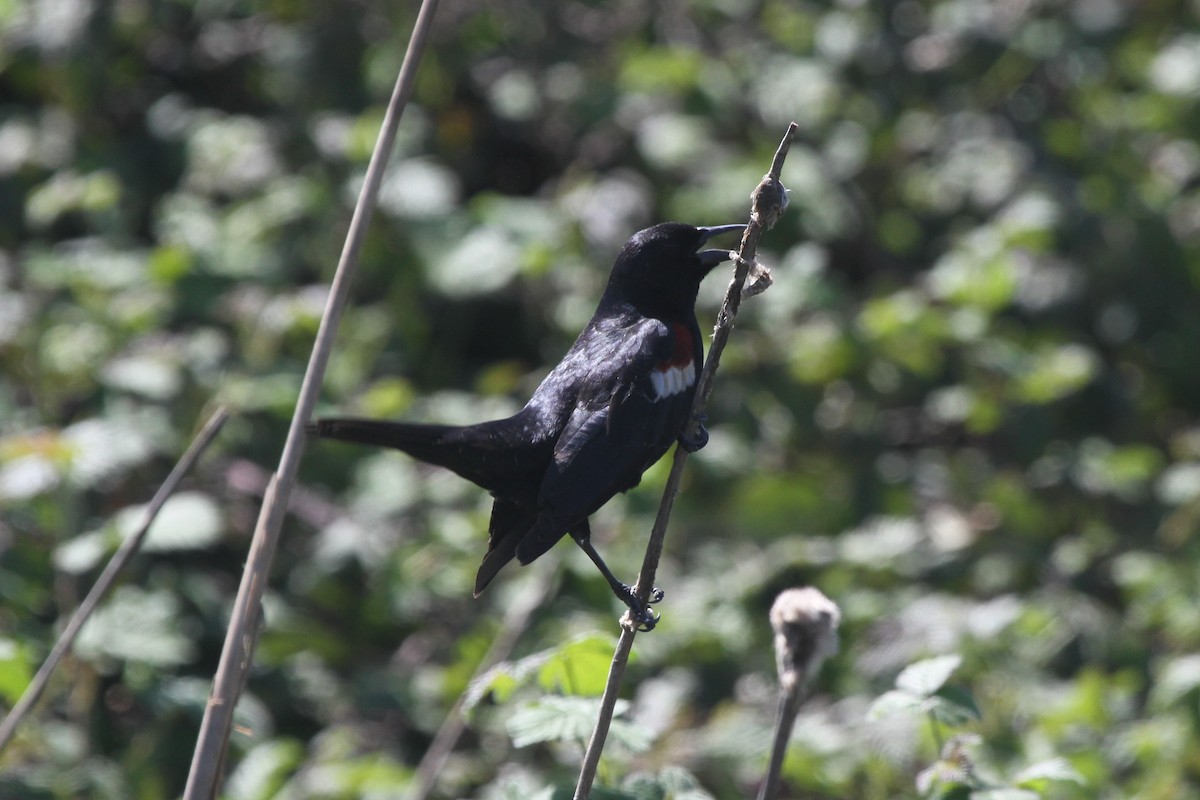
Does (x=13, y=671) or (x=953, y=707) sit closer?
(x=953, y=707)

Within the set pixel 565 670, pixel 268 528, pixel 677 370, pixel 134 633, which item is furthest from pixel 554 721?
pixel 134 633

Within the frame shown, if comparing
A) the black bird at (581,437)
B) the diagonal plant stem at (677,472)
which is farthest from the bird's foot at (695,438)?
the diagonal plant stem at (677,472)

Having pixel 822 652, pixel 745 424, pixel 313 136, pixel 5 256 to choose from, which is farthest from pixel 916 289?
pixel 822 652

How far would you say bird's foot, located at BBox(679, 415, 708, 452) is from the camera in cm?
211

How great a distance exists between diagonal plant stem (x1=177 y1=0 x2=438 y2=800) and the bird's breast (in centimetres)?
67

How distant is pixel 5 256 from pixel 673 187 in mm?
2559

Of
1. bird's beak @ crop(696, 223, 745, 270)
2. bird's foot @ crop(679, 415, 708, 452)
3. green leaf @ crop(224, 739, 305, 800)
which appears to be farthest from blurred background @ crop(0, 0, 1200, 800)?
bird's beak @ crop(696, 223, 745, 270)

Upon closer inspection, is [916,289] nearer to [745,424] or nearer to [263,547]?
[745,424]

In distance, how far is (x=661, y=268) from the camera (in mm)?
2604

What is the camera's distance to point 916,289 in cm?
522

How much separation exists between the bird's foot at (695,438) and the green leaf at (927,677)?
0.47 m

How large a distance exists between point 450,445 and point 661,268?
0.66 metres

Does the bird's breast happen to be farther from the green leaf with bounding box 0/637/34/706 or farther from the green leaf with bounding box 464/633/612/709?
the green leaf with bounding box 0/637/34/706

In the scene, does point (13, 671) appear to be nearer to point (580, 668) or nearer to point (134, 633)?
point (134, 633)
